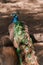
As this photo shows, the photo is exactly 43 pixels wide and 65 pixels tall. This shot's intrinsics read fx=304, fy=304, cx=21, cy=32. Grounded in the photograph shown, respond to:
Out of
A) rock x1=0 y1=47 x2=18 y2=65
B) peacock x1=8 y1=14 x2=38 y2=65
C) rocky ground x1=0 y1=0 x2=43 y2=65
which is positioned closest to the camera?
peacock x1=8 y1=14 x2=38 y2=65

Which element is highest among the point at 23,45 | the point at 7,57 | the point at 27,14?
the point at 27,14

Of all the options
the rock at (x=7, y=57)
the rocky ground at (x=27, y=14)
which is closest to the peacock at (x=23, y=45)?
the rock at (x=7, y=57)

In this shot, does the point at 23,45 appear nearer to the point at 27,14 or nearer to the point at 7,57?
the point at 7,57

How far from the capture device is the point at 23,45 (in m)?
2.66

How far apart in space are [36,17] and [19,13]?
0.65 feet

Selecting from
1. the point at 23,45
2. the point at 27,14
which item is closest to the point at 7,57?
the point at 23,45

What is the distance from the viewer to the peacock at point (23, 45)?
2.54 meters

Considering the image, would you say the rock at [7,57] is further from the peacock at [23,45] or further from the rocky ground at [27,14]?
the rocky ground at [27,14]

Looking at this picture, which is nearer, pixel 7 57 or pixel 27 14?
pixel 7 57

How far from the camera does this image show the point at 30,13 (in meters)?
3.43

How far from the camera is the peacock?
254 centimetres

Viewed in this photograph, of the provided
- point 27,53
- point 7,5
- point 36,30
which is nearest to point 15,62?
point 27,53

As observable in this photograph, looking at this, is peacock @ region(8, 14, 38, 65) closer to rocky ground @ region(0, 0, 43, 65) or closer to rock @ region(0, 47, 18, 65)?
rock @ region(0, 47, 18, 65)

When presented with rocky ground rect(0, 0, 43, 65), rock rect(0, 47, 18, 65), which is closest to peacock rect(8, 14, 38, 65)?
rock rect(0, 47, 18, 65)
